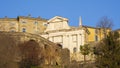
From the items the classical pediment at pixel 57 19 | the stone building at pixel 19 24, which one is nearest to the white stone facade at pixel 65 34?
the classical pediment at pixel 57 19

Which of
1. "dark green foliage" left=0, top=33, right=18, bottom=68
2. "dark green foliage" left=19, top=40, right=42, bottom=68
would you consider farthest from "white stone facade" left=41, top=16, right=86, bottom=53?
"dark green foliage" left=0, top=33, right=18, bottom=68

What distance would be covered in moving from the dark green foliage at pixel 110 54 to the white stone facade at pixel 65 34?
38.4 meters

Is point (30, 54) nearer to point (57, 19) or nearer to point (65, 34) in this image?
point (65, 34)

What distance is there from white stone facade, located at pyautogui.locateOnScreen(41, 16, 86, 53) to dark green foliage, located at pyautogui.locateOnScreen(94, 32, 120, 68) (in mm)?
38432

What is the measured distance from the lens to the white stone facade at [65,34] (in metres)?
71.5

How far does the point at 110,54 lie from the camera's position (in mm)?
31609

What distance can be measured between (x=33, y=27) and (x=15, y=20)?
4.83 m

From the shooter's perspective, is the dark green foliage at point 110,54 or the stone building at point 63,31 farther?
the stone building at point 63,31

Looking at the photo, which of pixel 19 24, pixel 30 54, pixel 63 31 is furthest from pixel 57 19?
pixel 30 54

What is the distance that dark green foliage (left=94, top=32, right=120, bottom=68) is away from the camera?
3108 centimetres

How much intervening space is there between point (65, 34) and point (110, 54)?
4131 centimetres

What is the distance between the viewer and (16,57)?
5322 cm

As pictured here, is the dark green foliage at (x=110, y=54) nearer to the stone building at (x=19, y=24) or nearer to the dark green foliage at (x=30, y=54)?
the dark green foliage at (x=30, y=54)

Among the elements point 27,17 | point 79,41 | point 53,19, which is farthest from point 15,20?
point 79,41
